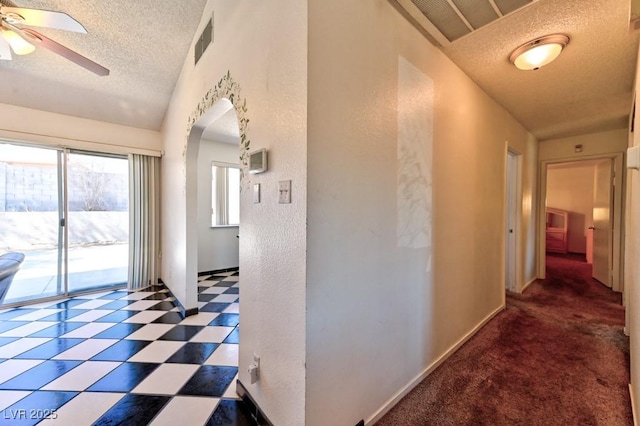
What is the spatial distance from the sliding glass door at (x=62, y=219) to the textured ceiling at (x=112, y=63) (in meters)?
0.69

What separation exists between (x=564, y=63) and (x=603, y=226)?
130 inches

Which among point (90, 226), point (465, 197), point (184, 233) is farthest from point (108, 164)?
point (465, 197)

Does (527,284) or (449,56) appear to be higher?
(449,56)

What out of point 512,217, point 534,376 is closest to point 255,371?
point 534,376

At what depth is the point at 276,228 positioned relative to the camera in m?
1.29

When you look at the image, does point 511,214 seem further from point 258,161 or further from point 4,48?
point 4,48

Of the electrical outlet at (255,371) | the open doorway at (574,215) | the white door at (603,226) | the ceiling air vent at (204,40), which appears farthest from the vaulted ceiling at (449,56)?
the electrical outlet at (255,371)

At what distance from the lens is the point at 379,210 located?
56.6 inches

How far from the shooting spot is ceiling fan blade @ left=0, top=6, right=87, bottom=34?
1.53 m

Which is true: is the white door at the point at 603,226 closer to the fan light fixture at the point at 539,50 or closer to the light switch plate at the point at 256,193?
the fan light fixture at the point at 539,50

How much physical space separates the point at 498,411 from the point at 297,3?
2450 mm

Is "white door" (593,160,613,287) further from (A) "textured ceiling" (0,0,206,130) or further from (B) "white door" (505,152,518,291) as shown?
(A) "textured ceiling" (0,0,206,130)

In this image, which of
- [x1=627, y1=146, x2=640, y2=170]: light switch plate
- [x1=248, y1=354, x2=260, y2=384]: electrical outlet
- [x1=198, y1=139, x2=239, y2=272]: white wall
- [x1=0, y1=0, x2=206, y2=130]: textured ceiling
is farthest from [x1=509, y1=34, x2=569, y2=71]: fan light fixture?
[x1=198, y1=139, x2=239, y2=272]: white wall

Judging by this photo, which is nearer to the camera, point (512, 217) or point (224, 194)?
point (512, 217)
